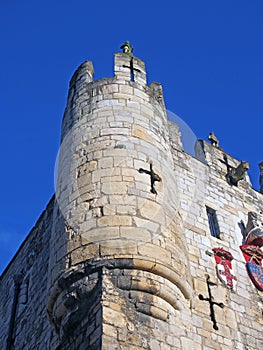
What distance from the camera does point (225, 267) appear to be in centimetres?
880

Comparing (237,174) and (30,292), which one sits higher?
(237,174)

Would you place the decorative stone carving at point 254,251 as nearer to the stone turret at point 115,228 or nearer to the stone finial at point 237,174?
the stone finial at point 237,174

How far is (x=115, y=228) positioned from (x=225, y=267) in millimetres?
2842

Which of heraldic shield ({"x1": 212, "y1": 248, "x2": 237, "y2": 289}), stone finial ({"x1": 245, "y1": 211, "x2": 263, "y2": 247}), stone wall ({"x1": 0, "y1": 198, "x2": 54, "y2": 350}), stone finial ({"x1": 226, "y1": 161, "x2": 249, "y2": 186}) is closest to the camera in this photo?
heraldic shield ({"x1": 212, "y1": 248, "x2": 237, "y2": 289})

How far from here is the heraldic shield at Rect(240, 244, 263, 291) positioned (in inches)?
357

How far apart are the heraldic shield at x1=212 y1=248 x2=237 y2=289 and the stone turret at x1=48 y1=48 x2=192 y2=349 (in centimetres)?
140

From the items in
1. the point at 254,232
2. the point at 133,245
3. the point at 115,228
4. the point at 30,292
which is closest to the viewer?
the point at 133,245

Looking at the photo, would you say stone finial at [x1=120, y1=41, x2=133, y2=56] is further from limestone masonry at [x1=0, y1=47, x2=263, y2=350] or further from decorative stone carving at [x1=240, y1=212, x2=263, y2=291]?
decorative stone carving at [x1=240, y1=212, x2=263, y2=291]

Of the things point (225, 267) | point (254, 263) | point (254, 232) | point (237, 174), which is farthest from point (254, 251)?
point (237, 174)

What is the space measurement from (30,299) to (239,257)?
3.72m

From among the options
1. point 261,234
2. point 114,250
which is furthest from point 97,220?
point 261,234

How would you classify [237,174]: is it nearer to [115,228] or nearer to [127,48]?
[127,48]

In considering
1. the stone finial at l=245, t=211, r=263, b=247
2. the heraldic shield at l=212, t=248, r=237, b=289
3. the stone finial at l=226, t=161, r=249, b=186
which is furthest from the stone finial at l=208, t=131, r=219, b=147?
the heraldic shield at l=212, t=248, r=237, b=289

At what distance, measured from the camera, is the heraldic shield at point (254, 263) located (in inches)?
357
